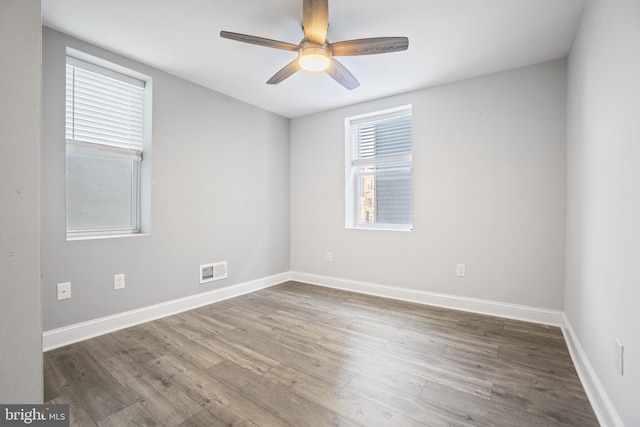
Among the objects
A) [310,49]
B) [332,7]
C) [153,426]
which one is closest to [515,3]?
[332,7]

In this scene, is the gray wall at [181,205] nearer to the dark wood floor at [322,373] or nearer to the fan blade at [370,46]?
the dark wood floor at [322,373]

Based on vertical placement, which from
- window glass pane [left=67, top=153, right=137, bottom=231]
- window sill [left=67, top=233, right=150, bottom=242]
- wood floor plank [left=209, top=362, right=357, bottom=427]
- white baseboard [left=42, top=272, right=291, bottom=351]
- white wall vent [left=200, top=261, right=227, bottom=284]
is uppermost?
window glass pane [left=67, top=153, right=137, bottom=231]

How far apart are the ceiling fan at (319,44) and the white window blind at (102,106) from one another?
150 cm

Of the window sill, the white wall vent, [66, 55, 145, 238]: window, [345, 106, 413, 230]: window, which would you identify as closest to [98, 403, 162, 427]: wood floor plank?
the window sill

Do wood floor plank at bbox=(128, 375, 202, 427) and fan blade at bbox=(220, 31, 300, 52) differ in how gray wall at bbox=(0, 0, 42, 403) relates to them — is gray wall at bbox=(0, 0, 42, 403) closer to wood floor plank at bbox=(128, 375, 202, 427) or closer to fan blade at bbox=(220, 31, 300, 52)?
wood floor plank at bbox=(128, 375, 202, 427)

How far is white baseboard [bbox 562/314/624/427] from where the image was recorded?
4.39 feet

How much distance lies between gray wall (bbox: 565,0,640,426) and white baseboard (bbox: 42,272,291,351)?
324 cm

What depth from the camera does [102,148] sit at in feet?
8.29

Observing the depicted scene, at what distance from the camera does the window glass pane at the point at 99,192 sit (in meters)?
2.41

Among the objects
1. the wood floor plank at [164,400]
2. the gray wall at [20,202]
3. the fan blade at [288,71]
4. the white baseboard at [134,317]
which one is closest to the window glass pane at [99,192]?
the white baseboard at [134,317]

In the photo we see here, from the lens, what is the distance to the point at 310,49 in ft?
6.40

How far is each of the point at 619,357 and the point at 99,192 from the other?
3.70m

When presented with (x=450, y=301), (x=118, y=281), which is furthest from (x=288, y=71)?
(x=450, y=301)

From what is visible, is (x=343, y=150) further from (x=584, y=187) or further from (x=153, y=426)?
(x=153, y=426)
